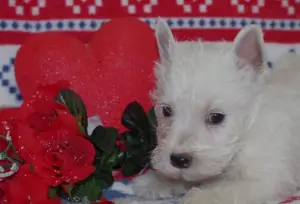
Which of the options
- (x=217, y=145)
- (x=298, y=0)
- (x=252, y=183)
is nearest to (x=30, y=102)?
(x=217, y=145)

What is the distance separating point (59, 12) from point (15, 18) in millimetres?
185

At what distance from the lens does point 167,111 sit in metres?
2.19

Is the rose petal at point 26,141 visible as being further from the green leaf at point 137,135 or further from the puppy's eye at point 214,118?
the puppy's eye at point 214,118

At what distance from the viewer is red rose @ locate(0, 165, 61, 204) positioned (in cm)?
199

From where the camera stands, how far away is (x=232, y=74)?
6.99ft

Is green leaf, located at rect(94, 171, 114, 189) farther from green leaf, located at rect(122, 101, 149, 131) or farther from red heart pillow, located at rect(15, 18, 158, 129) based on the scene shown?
red heart pillow, located at rect(15, 18, 158, 129)

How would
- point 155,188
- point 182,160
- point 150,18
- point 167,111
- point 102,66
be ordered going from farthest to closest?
point 150,18 < point 102,66 < point 155,188 < point 167,111 < point 182,160

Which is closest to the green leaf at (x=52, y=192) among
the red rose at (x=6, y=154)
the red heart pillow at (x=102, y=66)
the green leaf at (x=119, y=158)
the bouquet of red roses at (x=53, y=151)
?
the bouquet of red roses at (x=53, y=151)

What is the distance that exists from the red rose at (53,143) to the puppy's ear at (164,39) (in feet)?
1.47

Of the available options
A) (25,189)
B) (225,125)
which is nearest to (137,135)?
(225,125)

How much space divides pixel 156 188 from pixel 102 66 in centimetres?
50

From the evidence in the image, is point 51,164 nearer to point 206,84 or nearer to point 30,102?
point 30,102

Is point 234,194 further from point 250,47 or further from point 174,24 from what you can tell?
point 174,24

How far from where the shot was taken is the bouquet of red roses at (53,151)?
77.9 inches
